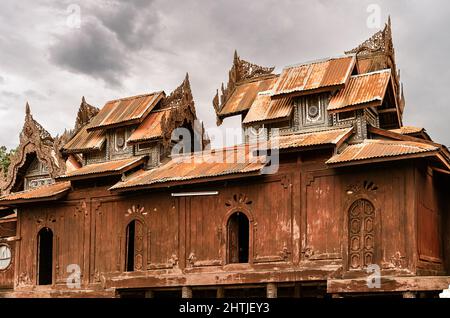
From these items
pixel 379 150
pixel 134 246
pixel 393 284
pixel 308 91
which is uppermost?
pixel 308 91

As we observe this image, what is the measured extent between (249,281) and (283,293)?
1336 millimetres

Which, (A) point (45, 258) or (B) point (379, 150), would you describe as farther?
(A) point (45, 258)

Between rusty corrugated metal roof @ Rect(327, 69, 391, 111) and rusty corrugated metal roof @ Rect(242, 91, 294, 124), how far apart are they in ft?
4.68

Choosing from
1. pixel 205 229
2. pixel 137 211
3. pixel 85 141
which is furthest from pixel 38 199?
pixel 205 229

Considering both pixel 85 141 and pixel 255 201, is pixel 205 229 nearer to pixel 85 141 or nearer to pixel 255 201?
pixel 255 201

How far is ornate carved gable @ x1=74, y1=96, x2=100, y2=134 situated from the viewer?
96.4ft

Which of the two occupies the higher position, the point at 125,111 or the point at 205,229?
the point at 125,111

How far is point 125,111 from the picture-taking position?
27.3 m

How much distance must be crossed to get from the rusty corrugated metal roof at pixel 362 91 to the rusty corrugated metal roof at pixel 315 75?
1.17 ft

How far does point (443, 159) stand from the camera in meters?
20.1

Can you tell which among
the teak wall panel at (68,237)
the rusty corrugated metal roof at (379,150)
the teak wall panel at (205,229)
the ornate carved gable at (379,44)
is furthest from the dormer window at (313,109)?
the teak wall panel at (68,237)

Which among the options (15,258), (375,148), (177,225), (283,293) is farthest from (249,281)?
(15,258)

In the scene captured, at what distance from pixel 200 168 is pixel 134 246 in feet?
11.4

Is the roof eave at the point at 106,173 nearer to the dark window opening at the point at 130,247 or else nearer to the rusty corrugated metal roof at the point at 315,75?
the dark window opening at the point at 130,247
